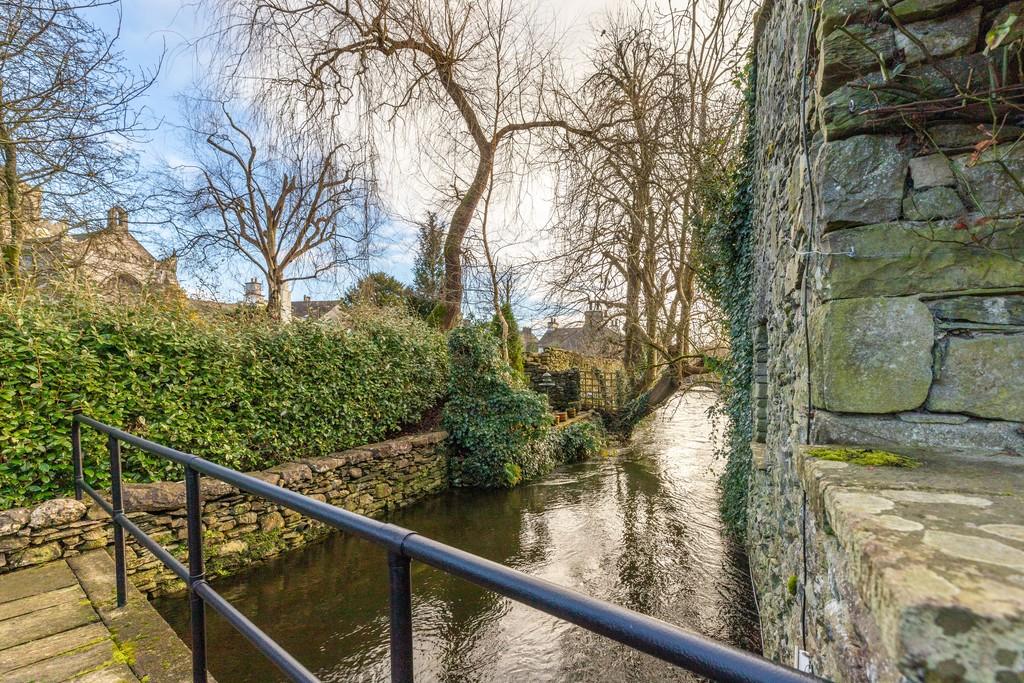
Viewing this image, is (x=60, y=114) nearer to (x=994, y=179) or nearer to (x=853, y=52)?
(x=853, y=52)

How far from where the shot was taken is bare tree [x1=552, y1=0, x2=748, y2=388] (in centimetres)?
600

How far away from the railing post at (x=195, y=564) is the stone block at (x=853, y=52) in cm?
240

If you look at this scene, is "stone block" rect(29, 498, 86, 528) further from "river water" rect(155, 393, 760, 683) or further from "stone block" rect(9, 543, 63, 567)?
"river water" rect(155, 393, 760, 683)

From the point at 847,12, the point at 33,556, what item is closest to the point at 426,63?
the point at 847,12

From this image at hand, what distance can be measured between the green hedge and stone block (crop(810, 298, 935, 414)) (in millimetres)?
5203

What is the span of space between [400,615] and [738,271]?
4615 mm

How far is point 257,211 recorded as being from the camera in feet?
35.8

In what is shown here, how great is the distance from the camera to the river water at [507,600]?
3.28 metres

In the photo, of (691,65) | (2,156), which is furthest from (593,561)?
(2,156)

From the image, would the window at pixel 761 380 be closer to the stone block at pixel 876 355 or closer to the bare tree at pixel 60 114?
the stone block at pixel 876 355

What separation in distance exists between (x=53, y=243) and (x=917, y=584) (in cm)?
681

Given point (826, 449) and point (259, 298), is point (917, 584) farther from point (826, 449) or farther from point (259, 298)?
point (259, 298)

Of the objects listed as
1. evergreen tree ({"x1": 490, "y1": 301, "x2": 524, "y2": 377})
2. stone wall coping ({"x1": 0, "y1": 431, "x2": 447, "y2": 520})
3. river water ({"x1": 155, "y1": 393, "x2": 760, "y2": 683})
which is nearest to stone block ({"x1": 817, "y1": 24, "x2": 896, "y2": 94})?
river water ({"x1": 155, "y1": 393, "x2": 760, "y2": 683})

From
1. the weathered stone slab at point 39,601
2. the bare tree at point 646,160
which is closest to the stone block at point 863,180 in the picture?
the weathered stone slab at point 39,601
